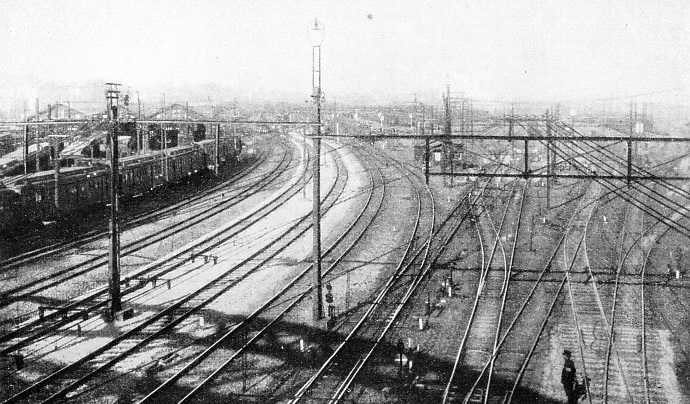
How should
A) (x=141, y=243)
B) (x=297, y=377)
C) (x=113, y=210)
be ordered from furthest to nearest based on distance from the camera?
(x=141, y=243) → (x=113, y=210) → (x=297, y=377)

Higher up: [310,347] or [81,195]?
[81,195]

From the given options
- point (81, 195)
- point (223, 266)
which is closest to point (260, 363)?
point (223, 266)

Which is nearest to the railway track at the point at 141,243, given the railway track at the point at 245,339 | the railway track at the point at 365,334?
the railway track at the point at 245,339

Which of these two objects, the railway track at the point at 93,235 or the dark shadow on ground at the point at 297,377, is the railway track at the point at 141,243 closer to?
the railway track at the point at 93,235

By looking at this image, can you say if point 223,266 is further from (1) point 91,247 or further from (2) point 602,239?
(2) point 602,239

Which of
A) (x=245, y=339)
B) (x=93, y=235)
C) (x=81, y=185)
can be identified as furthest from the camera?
(x=81, y=185)

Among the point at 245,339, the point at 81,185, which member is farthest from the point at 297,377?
the point at 81,185

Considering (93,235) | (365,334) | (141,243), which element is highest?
(93,235)

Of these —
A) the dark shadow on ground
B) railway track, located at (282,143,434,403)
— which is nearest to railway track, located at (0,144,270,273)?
the dark shadow on ground

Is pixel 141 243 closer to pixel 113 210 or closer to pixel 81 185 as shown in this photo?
pixel 81 185
